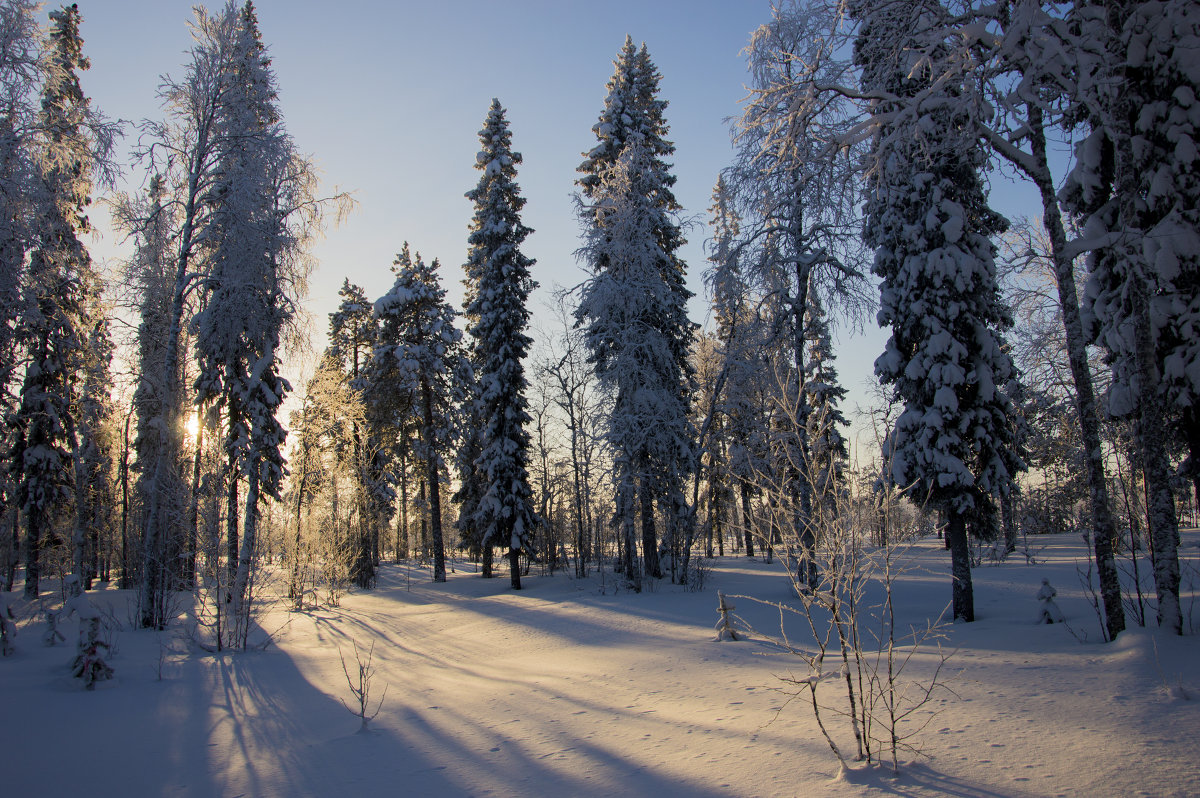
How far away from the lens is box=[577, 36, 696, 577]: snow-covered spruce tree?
18875mm

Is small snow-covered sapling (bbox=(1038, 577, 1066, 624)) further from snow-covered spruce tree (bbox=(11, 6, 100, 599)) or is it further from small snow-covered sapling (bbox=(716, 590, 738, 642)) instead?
snow-covered spruce tree (bbox=(11, 6, 100, 599))

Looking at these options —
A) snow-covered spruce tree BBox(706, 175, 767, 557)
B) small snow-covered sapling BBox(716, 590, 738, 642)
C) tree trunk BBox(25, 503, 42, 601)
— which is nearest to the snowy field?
small snow-covered sapling BBox(716, 590, 738, 642)

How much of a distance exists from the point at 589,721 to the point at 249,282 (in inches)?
526

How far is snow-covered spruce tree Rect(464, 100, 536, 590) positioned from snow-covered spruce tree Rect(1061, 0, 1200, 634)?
16978mm

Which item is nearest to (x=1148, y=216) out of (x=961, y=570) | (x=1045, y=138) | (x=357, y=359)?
(x=1045, y=138)

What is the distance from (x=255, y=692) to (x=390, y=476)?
2162 cm

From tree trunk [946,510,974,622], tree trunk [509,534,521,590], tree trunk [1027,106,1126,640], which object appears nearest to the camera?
tree trunk [1027,106,1126,640]

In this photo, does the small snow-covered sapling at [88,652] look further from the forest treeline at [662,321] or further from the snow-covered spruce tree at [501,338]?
the snow-covered spruce tree at [501,338]

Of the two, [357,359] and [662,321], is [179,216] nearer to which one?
[662,321]

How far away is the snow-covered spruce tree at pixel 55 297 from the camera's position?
9680mm

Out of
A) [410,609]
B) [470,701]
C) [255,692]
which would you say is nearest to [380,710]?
[470,701]

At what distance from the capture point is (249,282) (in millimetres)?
14266

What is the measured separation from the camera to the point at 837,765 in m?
4.30

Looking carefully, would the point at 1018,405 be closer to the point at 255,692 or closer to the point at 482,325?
the point at 482,325
